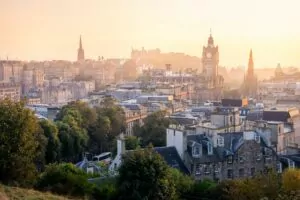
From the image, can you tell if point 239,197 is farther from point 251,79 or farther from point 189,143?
point 251,79

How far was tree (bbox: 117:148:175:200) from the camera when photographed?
74.4 feet

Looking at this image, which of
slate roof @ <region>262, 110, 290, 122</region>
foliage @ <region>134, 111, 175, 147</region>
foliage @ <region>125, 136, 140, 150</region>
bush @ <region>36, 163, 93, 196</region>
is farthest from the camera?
slate roof @ <region>262, 110, 290, 122</region>

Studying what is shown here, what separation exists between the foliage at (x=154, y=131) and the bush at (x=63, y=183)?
58.5 ft

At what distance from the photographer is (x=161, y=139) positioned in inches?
1688

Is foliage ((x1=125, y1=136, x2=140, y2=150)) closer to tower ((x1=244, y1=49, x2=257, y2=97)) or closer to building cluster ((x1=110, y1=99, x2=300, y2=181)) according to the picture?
building cluster ((x1=110, y1=99, x2=300, y2=181))

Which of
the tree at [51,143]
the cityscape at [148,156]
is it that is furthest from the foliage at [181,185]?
the tree at [51,143]

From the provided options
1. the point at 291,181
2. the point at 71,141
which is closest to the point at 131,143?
the point at 71,141

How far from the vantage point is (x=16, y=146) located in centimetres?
2212

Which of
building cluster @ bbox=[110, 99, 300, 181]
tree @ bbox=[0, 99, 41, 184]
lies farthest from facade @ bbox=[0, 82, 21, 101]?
tree @ bbox=[0, 99, 41, 184]

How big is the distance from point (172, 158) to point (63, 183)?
28.6ft

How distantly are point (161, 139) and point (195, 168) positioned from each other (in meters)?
12.2

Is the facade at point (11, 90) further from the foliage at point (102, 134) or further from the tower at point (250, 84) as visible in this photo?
the foliage at point (102, 134)

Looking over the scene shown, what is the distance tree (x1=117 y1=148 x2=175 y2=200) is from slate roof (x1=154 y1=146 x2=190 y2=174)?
7504 millimetres

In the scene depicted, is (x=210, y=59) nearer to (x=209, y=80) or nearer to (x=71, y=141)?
(x=209, y=80)
